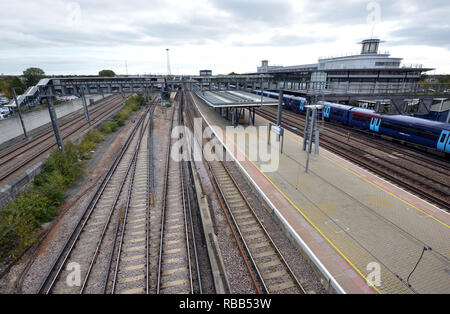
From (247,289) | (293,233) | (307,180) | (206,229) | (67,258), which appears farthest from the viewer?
(307,180)

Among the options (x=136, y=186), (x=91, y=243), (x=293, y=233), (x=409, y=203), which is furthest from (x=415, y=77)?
(x=91, y=243)

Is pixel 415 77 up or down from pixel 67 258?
up

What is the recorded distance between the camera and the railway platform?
8219mm

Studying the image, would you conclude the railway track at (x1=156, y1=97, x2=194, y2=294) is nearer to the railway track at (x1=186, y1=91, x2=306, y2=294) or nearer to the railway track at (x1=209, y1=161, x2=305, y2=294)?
the railway track at (x1=186, y1=91, x2=306, y2=294)

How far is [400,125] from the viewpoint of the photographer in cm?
2295

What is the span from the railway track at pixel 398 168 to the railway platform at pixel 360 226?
1041 millimetres

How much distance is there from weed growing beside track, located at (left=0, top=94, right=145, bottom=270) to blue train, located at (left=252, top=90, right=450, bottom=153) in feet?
71.3

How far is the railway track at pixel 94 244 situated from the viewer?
8453 mm

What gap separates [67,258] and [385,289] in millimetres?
12896

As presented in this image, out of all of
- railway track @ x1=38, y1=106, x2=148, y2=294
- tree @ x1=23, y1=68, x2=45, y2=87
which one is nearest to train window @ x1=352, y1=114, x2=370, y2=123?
railway track @ x1=38, y1=106, x2=148, y2=294

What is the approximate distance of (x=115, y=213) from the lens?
12781mm

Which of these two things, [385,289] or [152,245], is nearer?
[385,289]

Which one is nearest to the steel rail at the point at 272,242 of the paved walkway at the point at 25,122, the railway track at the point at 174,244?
the railway track at the point at 174,244

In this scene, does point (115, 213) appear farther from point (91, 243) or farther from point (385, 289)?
point (385, 289)
